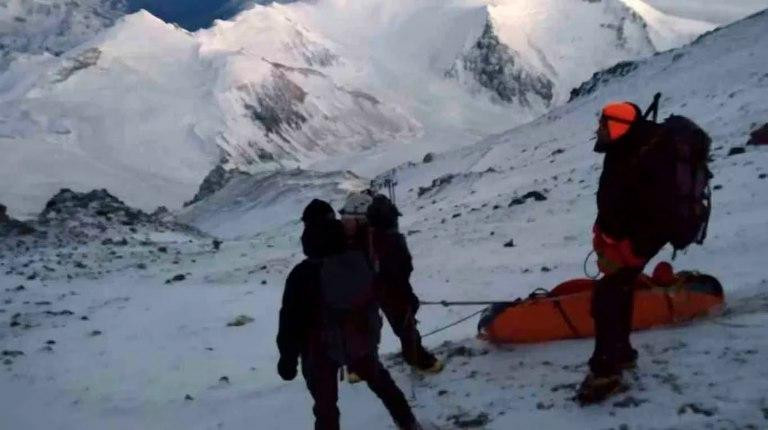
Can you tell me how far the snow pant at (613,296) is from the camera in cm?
468

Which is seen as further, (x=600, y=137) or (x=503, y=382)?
(x=503, y=382)

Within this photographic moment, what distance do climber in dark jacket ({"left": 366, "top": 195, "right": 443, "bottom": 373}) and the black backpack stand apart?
2213mm

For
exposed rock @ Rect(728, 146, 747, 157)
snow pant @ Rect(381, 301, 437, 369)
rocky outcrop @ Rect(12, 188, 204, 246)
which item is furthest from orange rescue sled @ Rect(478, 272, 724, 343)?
rocky outcrop @ Rect(12, 188, 204, 246)

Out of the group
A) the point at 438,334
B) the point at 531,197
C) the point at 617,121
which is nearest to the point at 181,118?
the point at 531,197

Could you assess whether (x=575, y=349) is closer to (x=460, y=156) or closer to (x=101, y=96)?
(x=460, y=156)

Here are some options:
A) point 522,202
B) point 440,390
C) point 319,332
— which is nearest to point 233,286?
point 522,202

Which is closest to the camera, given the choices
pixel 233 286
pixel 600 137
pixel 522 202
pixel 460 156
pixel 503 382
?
pixel 600 137

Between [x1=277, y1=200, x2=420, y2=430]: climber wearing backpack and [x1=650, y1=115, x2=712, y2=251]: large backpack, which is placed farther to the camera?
[x1=277, y1=200, x2=420, y2=430]: climber wearing backpack

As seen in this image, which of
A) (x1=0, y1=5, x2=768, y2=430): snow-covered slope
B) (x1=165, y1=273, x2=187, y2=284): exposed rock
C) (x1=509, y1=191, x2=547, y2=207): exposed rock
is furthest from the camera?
(x1=509, y1=191, x2=547, y2=207): exposed rock

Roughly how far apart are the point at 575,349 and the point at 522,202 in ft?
43.9

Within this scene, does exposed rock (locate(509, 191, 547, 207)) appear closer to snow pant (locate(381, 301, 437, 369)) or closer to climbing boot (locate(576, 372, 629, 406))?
snow pant (locate(381, 301, 437, 369))

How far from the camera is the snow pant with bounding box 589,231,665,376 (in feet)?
15.3

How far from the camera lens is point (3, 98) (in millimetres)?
158125

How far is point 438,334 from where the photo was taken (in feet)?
30.6
